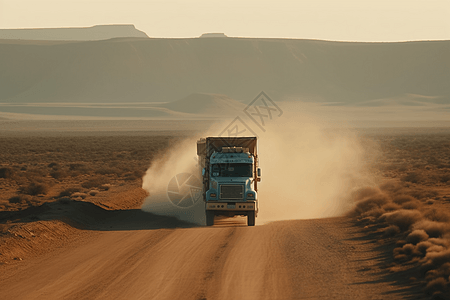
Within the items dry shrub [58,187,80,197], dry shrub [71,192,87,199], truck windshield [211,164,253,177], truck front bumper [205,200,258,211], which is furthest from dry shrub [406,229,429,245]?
dry shrub [58,187,80,197]

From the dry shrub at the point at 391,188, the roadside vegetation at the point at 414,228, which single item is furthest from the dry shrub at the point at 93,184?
the dry shrub at the point at 391,188

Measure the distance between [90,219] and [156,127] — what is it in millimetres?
118876

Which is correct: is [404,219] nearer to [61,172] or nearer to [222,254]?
[222,254]

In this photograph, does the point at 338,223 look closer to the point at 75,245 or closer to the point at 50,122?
the point at 75,245

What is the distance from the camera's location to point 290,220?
2267 centimetres

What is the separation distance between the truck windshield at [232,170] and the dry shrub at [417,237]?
24.1 ft

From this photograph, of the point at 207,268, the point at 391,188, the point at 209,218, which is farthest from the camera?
the point at 391,188

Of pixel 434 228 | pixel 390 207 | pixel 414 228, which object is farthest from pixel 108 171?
pixel 434 228

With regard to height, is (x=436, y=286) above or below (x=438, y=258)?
below

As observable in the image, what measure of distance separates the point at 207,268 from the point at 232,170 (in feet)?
27.2

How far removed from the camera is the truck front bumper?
68.5 ft

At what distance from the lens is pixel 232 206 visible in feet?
68.7

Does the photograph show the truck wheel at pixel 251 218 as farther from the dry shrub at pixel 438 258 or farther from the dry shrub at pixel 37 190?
the dry shrub at pixel 37 190

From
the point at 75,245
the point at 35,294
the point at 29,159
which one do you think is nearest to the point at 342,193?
the point at 75,245
